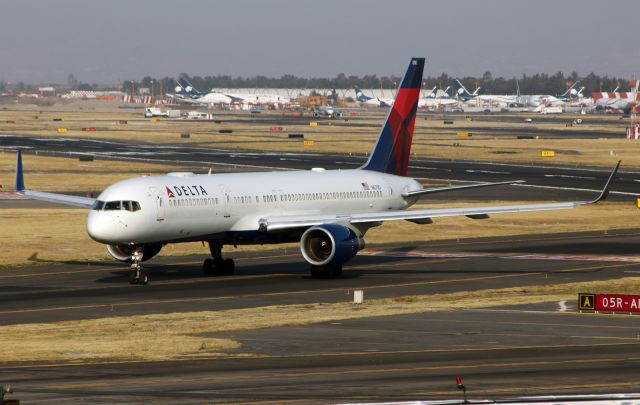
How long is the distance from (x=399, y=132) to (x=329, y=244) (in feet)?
41.5

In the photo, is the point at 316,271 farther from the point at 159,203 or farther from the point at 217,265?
the point at 159,203

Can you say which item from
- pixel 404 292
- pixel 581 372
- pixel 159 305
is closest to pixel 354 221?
pixel 404 292

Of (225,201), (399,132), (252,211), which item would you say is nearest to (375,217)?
(252,211)

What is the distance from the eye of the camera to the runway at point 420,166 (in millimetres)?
110625

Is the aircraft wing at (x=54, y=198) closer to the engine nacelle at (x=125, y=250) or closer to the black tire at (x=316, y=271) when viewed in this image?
the engine nacelle at (x=125, y=250)

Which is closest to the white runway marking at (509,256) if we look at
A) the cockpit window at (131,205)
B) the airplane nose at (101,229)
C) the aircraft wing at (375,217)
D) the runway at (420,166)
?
the aircraft wing at (375,217)

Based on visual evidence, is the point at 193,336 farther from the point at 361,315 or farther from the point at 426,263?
the point at 426,263

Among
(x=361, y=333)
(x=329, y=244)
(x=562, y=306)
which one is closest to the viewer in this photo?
(x=361, y=333)

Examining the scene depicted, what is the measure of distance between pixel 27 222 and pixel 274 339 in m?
42.9

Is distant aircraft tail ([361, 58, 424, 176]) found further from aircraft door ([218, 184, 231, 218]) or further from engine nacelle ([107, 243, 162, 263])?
engine nacelle ([107, 243, 162, 263])

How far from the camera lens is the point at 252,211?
59406mm

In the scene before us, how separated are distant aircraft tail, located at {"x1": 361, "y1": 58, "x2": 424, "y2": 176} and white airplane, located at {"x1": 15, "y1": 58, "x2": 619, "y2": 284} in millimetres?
1751

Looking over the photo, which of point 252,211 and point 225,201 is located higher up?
point 225,201

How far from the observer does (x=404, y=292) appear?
54594 mm
